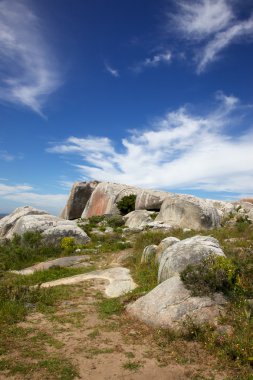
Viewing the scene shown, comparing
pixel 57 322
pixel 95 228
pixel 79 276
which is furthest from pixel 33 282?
pixel 95 228

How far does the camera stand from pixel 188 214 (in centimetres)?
2669

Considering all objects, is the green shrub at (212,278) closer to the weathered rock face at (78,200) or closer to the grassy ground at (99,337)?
the grassy ground at (99,337)

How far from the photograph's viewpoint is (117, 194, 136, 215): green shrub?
118 feet

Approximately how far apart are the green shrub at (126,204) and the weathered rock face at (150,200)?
87cm

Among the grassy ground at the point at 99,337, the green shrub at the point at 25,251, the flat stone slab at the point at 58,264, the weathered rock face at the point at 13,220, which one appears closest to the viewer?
the grassy ground at the point at 99,337

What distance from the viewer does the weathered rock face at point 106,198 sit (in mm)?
37906

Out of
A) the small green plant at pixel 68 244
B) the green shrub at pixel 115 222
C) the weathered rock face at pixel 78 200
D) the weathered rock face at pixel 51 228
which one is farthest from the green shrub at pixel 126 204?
the small green plant at pixel 68 244

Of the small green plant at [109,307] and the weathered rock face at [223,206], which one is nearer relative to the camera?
the small green plant at [109,307]

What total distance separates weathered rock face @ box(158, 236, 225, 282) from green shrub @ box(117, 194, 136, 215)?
23782mm

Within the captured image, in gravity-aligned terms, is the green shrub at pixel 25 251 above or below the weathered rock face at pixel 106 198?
below

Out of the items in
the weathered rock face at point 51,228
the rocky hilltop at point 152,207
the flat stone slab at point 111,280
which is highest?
the rocky hilltop at point 152,207

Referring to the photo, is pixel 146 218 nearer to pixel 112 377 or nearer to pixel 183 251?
pixel 183 251

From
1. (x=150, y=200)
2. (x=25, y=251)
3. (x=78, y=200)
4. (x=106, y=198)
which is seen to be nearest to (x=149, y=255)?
(x=25, y=251)

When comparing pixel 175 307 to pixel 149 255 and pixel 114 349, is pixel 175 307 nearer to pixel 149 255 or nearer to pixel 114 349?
pixel 114 349
